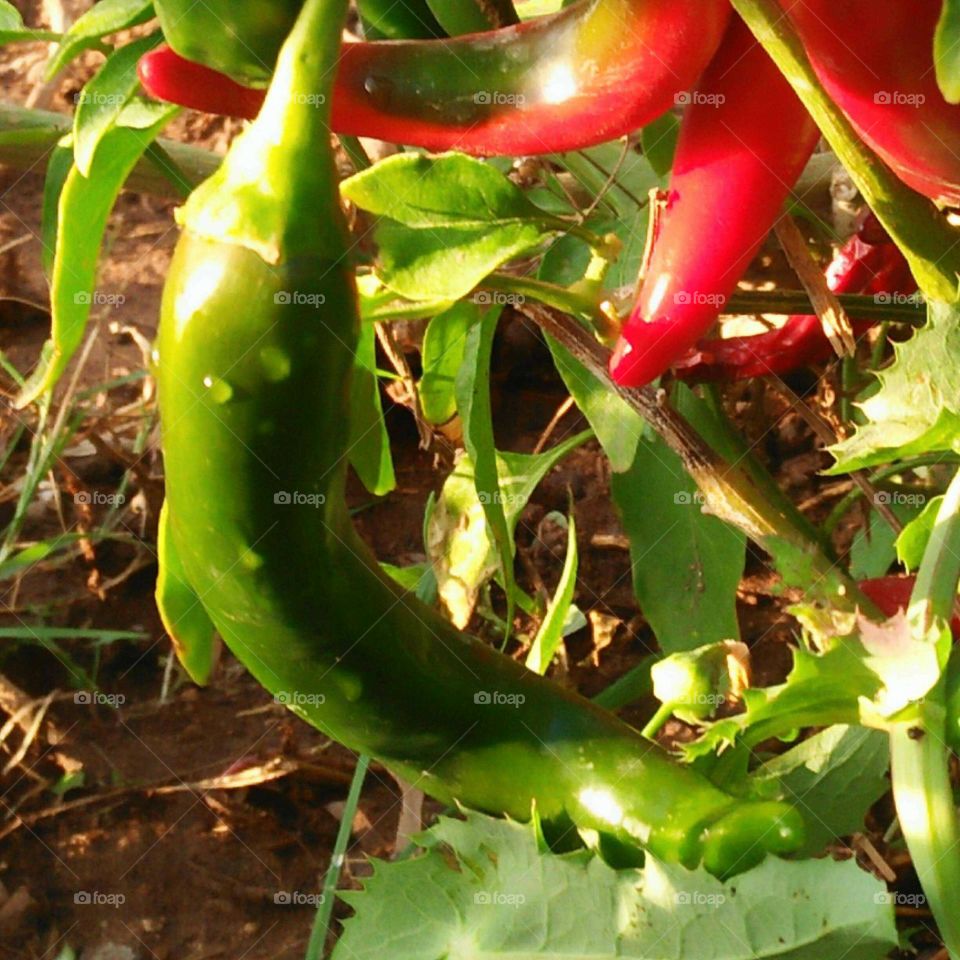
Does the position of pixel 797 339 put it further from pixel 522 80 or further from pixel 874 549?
pixel 522 80

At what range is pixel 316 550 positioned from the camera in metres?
0.69

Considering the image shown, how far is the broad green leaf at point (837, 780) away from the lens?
2.67 feet

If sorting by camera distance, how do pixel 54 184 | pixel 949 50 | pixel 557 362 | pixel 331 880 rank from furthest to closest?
pixel 331 880 < pixel 557 362 < pixel 54 184 < pixel 949 50

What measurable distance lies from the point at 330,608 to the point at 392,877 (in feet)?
0.53

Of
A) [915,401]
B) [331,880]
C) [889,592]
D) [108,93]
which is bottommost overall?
[331,880]

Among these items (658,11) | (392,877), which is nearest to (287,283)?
(658,11)

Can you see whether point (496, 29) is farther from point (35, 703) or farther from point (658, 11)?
point (35, 703)

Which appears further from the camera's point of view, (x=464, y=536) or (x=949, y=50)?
(x=464, y=536)

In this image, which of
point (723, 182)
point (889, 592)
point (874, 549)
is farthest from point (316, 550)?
point (874, 549)

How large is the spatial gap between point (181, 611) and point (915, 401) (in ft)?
1.48

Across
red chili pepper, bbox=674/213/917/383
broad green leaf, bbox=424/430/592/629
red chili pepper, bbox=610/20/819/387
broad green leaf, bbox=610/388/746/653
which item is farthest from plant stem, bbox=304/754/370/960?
red chili pepper, bbox=610/20/819/387

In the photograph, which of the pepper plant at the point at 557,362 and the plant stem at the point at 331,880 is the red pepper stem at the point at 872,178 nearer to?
the pepper plant at the point at 557,362

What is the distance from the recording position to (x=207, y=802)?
123cm

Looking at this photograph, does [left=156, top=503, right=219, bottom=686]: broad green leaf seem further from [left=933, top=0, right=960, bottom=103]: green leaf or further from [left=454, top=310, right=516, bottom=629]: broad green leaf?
[left=933, top=0, right=960, bottom=103]: green leaf
